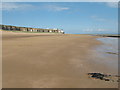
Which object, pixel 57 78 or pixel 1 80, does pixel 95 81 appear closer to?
pixel 57 78

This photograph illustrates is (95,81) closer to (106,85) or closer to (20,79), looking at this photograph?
(106,85)

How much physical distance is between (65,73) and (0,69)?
2.32 m

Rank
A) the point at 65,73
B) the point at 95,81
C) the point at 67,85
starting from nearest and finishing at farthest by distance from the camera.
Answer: the point at 67,85, the point at 95,81, the point at 65,73

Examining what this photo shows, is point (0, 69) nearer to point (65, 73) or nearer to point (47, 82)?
point (47, 82)

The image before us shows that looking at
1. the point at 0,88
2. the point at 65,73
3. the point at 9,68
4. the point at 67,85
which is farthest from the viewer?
the point at 9,68

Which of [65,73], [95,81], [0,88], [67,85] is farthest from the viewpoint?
[65,73]

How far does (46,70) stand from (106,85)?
205 cm

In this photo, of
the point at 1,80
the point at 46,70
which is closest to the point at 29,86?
the point at 1,80

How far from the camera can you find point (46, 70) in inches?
161

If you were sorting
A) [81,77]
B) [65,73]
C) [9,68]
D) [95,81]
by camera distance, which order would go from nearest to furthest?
[95,81] → [81,77] → [65,73] → [9,68]

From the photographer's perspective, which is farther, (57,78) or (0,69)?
(0,69)

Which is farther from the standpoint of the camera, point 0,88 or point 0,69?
point 0,69

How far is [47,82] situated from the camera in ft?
10.4

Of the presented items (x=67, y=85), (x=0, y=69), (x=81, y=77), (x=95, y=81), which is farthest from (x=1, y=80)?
(x=95, y=81)
